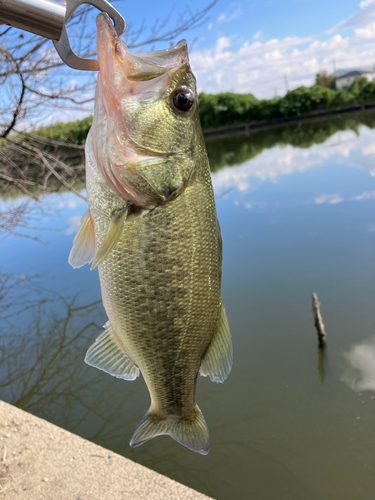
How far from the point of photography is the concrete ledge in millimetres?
3348

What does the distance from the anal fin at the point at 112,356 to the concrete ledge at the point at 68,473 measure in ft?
8.17

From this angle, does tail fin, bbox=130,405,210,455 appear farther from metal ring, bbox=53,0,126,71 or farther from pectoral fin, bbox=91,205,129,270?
metal ring, bbox=53,0,126,71

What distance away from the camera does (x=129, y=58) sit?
1188mm

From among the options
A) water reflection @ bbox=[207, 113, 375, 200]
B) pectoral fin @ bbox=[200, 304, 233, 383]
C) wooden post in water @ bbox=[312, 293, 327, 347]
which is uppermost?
pectoral fin @ bbox=[200, 304, 233, 383]

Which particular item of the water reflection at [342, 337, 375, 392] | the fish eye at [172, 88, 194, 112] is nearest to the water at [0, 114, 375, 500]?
the water reflection at [342, 337, 375, 392]

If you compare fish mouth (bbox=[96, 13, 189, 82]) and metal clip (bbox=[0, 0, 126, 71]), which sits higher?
metal clip (bbox=[0, 0, 126, 71])

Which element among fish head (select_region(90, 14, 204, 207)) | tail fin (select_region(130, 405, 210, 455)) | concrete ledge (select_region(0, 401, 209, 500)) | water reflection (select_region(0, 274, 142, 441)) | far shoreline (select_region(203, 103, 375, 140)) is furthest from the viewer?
far shoreline (select_region(203, 103, 375, 140))

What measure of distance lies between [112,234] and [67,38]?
0.55 m

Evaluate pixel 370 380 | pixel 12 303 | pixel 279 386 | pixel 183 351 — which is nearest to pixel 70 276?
pixel 12 303

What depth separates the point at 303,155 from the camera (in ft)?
84.0

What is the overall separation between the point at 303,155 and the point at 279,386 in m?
22.3

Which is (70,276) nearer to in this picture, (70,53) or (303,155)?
(70,53)

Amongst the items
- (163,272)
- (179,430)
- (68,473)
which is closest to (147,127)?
(163,272)

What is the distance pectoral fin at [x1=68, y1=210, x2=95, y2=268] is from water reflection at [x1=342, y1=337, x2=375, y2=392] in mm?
5810
